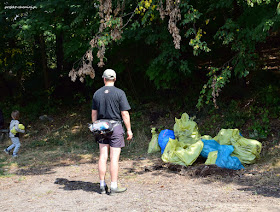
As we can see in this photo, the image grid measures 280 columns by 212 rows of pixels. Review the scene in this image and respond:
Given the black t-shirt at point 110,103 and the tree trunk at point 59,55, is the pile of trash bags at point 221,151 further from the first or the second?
the tree trunk at point 59,55

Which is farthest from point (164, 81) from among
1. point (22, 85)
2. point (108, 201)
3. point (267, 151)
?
point (22, 85)

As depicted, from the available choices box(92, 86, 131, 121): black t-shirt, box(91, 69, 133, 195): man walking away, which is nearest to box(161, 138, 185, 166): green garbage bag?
box(91, 69, 133, 195): man walking away

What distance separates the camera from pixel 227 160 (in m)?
5.89

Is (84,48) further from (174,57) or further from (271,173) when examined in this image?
(271,173)

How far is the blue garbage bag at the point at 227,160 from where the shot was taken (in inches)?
230

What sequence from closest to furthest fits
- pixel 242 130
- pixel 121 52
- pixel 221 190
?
pixel 221 190
pixel 242 130
pixel 121 52

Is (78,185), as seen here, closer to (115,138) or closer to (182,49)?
(115,138)

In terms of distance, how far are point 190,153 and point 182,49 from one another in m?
3.14

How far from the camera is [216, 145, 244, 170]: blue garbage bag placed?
5844mm

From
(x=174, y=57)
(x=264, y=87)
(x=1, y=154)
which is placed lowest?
(x=1, y=154)

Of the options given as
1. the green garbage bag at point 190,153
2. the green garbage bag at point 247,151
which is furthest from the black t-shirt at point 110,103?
the green garbage bag at point 247,151

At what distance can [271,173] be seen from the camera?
5469 millimetres

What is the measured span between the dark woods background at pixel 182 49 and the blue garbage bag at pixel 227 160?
3.95 feet

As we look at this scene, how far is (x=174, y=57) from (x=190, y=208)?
5351mm
